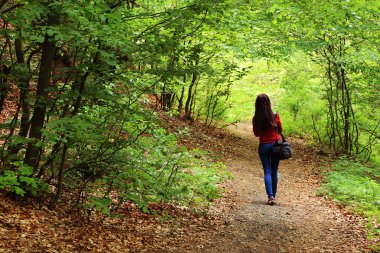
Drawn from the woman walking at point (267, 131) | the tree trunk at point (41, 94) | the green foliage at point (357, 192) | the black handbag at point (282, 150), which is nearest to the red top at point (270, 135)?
the woman walking at point (267, 131)

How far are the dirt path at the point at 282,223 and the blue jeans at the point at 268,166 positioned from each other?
14.6 inches

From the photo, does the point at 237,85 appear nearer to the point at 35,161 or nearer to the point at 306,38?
the point at 306,38

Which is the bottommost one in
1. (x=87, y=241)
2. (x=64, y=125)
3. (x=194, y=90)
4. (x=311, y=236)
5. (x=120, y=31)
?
(x=87, y=241)

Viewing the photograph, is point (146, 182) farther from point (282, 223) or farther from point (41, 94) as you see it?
point (282, 223)

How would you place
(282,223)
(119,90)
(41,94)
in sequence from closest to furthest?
(41,94) → (119,90) → (282,223)

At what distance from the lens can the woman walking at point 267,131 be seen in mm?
7438

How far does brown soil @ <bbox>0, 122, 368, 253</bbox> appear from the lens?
4.64 meters

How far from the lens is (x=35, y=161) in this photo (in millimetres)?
5211

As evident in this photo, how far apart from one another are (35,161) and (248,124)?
20.9 meters

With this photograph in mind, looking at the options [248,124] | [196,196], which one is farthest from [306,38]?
[248,124]

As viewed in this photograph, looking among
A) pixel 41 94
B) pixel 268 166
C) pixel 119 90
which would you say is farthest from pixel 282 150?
pixel 41 94

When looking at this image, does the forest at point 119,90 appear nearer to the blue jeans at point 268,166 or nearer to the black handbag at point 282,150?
the blue jeans at point 268,166

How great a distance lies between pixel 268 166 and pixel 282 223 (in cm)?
147

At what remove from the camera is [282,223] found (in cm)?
648
